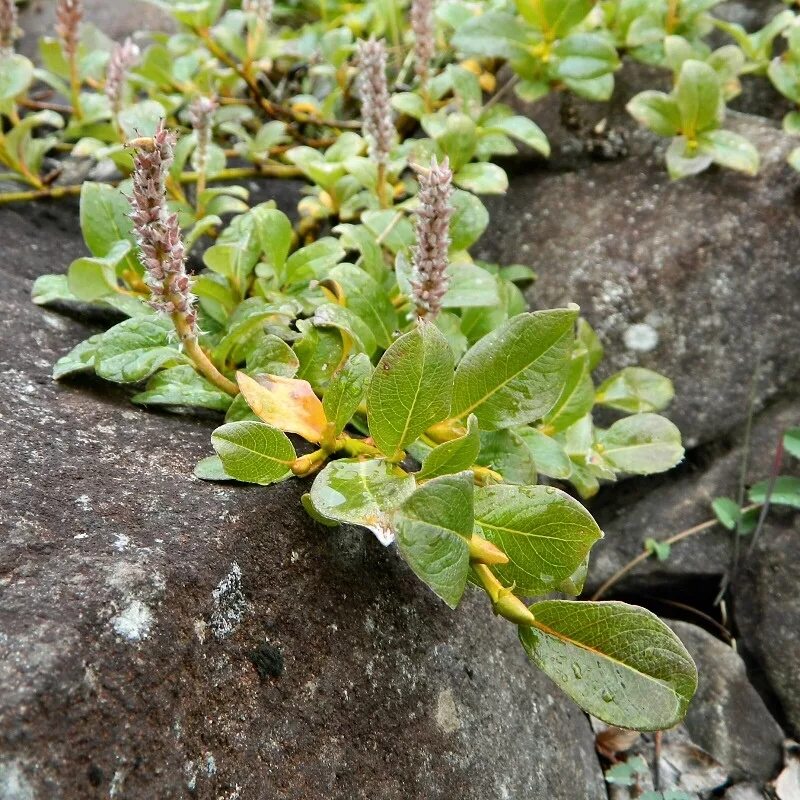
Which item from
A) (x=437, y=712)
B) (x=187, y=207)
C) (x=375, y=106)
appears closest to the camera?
(x=437, y=712)

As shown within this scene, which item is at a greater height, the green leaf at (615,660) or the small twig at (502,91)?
the small twig at (502,91)

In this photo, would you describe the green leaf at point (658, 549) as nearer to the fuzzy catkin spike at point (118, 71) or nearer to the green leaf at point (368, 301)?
the green leaf at point (368, 301)

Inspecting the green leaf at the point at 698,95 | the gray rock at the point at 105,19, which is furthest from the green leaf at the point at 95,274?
the gray rock at the point at 105,19

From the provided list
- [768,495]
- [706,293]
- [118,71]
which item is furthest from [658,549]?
[118,71]

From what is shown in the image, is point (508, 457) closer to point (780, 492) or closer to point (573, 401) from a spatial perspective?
point (573, 401)

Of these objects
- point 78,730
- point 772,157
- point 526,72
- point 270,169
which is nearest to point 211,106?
point 270,169

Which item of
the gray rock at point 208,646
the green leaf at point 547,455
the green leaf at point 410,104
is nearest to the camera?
the gray rock at point 208,646

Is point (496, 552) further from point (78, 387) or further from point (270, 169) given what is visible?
point (270, 169)
